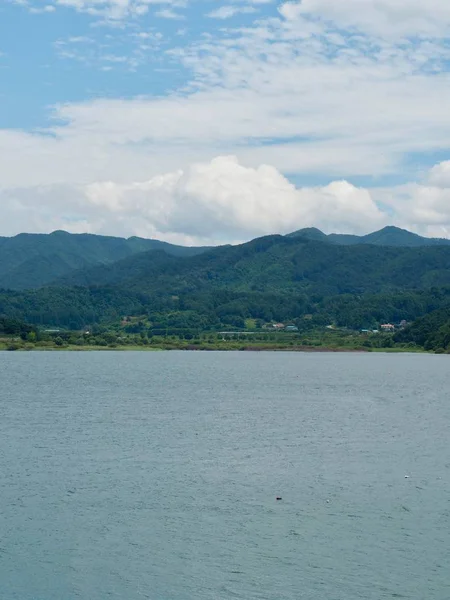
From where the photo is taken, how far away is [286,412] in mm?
97375

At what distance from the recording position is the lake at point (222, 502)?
36.8 meters

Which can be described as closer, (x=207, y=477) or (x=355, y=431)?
(x=207, y=477)

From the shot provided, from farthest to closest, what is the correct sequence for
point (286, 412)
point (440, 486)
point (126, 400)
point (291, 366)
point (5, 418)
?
point (291, 366) → point (126, 400) → point (286, 412) → point (5, 418) → point (440, 486)

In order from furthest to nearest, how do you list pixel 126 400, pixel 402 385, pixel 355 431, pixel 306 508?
pixel 402 385
pixel 126 400
pixel 355 431
pixel 306 508

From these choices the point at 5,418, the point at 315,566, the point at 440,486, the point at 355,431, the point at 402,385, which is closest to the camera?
the point at 315,566

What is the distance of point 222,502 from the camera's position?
164 feet

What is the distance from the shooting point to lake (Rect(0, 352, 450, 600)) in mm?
36781

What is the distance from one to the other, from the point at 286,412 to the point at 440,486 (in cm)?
4269

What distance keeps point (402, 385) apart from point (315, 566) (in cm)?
10460

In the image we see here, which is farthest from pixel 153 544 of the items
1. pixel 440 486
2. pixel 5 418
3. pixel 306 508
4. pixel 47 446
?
pixel 5 418

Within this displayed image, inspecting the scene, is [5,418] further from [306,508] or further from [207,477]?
[306,508]

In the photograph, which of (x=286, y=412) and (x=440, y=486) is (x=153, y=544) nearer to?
(x=440, y=486)

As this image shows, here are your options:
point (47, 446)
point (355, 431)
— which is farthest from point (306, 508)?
point (355, 431)

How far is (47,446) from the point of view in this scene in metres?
69.1
